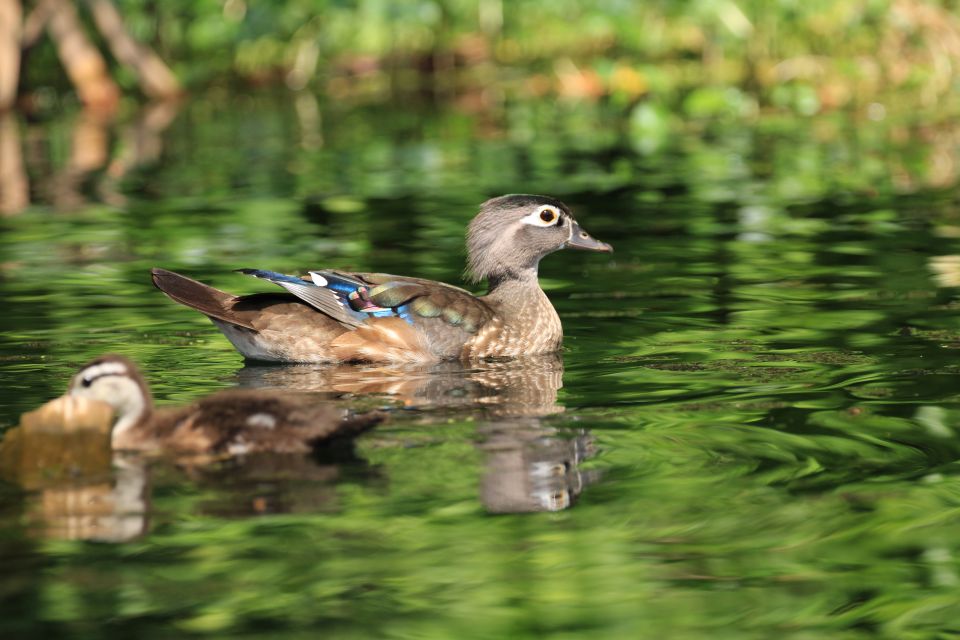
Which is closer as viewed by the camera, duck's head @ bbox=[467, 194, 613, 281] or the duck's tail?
the duck's tail

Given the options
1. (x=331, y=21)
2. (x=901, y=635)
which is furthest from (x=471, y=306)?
(x=331, y=21)

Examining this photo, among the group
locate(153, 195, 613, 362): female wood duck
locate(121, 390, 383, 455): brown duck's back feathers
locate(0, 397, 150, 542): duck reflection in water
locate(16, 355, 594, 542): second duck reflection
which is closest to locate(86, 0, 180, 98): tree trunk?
locate(153, 195, 613, 362): female wood duck

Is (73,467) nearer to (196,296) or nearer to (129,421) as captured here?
(129,421)

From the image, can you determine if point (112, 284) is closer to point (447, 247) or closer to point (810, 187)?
point (447, 247)

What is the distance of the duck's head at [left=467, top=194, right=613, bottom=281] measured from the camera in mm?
10227

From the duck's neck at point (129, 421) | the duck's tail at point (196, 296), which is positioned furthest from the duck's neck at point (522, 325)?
the duck's neck at point (129, 421)

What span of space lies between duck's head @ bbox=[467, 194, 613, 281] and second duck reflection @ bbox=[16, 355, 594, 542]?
5.73 feet

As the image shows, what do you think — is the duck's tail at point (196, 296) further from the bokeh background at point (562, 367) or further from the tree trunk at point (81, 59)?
the tree trunk at point (81, 59)

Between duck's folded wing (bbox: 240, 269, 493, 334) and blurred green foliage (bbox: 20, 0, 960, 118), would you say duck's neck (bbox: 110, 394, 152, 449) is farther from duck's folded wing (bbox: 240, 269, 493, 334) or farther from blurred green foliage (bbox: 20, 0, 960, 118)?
blurred green foliage (bbox: 20, 0, 960, 118)

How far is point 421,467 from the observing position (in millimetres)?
6949

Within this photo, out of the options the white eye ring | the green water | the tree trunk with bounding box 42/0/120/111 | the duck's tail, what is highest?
the tree trunk with bounding box 42/0/120/111

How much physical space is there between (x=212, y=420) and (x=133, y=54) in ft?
69.2

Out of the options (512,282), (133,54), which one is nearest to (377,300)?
(512,282)

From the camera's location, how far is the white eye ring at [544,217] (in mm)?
10258
